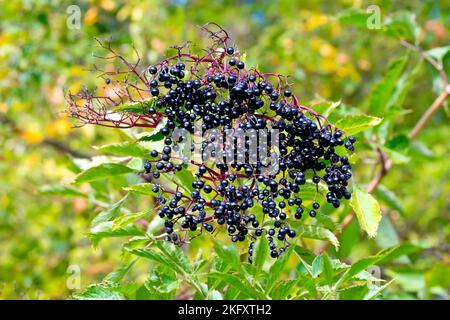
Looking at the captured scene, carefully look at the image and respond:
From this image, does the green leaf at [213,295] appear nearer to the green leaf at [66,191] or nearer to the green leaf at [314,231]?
the green leaf at [314,231]

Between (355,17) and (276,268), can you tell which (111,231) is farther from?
(355,17)

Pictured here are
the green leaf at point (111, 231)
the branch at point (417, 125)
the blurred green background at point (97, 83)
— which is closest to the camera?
the green leaf at point (111, 231)

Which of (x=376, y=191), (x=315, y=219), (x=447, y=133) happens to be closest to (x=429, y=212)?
(x=447, y=133)

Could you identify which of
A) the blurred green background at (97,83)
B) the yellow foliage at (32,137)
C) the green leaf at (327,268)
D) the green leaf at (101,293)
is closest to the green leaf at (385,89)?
the blurred green background at (97,83)

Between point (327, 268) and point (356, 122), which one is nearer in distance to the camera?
point (327, 268)

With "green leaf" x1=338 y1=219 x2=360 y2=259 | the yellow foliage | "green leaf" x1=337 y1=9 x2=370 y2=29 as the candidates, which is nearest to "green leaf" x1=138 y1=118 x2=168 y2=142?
"green leaf" x1=338 y1=219 x2=360 y2=259

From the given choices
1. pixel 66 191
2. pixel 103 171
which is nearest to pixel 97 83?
pixel 66 191
